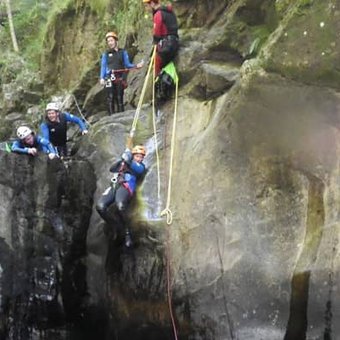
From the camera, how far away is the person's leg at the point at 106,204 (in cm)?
1083

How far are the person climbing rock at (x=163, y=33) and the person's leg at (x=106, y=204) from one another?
276cm

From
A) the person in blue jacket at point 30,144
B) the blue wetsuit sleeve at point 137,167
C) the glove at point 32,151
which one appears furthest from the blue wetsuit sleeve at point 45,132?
the blue wetsuit sleeve at point 137,167

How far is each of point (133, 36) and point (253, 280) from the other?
27.4 ft

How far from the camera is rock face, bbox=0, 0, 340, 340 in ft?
31.2

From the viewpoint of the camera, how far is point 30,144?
38.3ft

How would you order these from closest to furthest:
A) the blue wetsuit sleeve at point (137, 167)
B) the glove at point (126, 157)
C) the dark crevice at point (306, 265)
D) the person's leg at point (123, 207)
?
the dark crevice at point (306, 265), the person's leg at point (123, 207), the glove at point (126, 157), the blue wetsuit sleeve at point (137, 167)

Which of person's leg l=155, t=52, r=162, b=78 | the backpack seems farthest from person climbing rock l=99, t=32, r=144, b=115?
the backpack

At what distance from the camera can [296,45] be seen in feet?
32.7

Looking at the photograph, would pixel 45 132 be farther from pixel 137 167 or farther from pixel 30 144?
pixel 137 167

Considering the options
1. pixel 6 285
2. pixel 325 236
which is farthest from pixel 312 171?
pixel 6 285

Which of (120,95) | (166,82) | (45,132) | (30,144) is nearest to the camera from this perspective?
(30,144)

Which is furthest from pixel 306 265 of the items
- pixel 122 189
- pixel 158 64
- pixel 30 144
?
pixel 30 144

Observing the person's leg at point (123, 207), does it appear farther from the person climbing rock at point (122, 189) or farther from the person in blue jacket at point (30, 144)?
the person in blue jacket at point (30, 144)

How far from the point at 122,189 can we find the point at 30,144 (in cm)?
205
